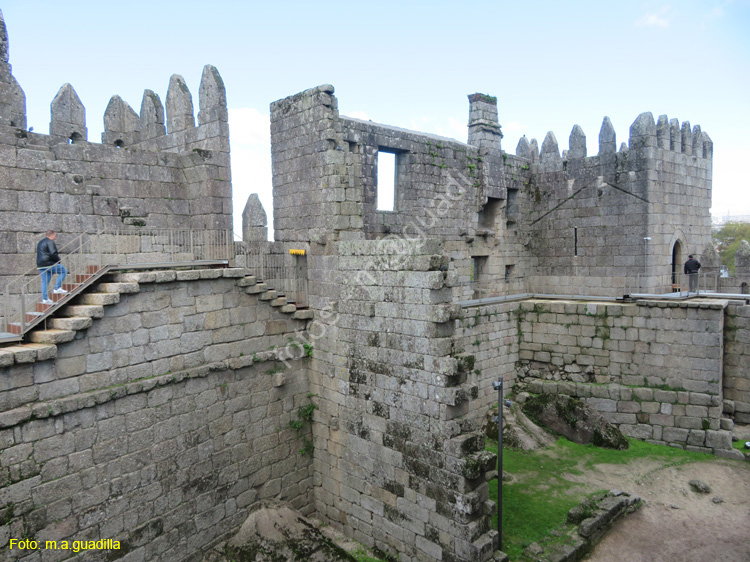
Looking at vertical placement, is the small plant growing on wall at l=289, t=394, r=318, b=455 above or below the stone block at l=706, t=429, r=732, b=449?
above

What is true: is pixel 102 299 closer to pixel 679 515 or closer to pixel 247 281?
pixel 247 281

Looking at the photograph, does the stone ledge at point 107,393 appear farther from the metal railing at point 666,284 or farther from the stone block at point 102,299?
the metal railing at point 666,284

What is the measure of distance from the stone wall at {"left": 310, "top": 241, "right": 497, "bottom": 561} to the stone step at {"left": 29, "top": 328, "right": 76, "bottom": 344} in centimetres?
430

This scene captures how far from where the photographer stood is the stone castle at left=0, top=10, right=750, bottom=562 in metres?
7.30

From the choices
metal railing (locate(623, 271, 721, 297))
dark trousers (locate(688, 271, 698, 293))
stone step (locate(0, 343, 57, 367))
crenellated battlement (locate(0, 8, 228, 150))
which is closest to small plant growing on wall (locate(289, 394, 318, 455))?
stone step (locate(0, 343, 57, 367))

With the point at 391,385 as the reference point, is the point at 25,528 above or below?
below

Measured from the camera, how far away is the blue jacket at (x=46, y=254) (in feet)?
25.5

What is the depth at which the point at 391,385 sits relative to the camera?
8.80m

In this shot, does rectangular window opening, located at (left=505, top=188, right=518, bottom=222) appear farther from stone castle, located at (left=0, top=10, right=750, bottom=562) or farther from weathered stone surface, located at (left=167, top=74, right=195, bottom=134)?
weathered stone surface, located at (left=167, top=74, right=195, bottom=134)

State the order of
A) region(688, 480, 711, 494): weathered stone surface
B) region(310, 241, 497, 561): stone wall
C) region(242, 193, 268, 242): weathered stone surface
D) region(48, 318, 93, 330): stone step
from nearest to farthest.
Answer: region(48, 318, 93, 330): stone step → region(310, 241, 497, 561): stone wall → region(688, 480, 711, 494): weathered stone surface → region(242, 193, 268, 242): weathered stone surface

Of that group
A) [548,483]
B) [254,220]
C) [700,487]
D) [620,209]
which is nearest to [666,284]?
[620,209]

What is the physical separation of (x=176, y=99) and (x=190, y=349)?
5.02 m

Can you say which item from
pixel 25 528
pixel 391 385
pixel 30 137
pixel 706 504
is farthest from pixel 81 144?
pixel 706 504

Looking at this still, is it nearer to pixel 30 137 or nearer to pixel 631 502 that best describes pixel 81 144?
pixel 30 137
